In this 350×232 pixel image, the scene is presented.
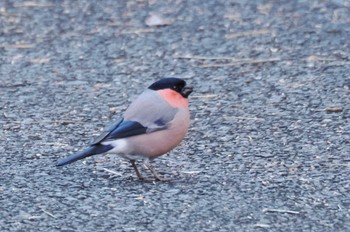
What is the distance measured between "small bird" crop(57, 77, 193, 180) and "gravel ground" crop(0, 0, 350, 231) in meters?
0.17

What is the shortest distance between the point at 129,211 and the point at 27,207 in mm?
494

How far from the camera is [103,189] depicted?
552 centimetres

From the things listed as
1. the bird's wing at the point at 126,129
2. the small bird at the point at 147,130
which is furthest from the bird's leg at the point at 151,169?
the bird's wing at the point at 126,129

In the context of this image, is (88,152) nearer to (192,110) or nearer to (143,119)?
(143,119)

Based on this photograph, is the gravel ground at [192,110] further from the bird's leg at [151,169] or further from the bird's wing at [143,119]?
the bird's wing at [143,119]

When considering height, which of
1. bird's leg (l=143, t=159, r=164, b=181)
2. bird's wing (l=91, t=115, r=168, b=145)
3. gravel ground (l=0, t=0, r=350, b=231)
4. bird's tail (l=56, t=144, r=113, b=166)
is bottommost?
gravel ground (l=0, t=0, r=350, b=231)

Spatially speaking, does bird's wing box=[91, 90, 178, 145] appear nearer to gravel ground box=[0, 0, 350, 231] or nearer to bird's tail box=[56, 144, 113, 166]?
bird's tail box=[56, 144, 113, 166]

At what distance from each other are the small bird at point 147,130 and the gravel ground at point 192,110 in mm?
169

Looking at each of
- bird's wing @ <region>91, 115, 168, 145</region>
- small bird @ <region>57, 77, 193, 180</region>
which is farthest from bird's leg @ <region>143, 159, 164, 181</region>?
bird's wing @ <region>91, 115, 168, 145</region>

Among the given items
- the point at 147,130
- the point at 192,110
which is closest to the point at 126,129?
the point at 147,130

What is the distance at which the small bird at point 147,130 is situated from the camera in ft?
18.1

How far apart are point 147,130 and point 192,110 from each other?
1.58 m

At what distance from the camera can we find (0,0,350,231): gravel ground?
519cm

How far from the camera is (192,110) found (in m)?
7.15
